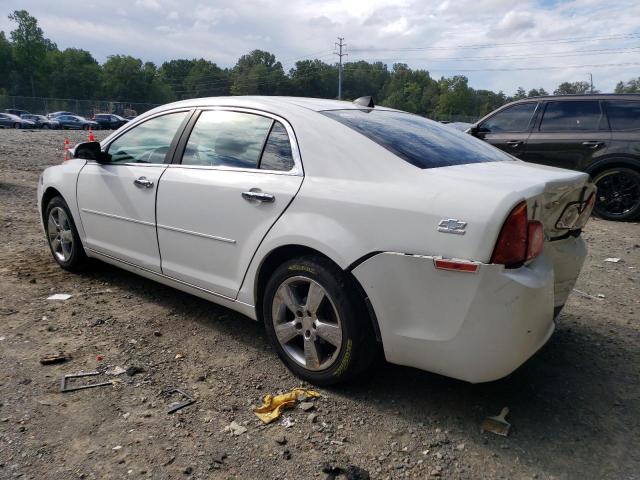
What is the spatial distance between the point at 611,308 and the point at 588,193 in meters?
1.82

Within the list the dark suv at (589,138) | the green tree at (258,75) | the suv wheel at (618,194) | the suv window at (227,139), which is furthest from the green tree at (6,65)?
A: the suv window at (227,139)

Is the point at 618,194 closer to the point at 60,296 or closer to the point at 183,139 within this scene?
→ the point at 183,139

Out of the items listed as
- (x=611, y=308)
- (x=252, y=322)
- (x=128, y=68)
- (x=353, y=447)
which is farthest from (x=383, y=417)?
(x=128, y=68)

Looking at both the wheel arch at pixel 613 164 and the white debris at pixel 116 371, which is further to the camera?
the wheel arch at pixel 613 164

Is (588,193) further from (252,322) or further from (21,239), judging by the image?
(21,239)

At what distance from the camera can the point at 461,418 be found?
2.70 metres

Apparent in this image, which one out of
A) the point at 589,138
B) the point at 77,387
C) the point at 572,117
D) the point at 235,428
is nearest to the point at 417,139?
the point at 235,428

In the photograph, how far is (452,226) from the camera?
2316 mm

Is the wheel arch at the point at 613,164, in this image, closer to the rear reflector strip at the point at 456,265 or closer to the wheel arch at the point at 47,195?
the rear reflector strip at the point at 456,265

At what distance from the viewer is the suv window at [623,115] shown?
7691 mm

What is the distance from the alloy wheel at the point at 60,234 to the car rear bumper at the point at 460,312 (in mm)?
3336

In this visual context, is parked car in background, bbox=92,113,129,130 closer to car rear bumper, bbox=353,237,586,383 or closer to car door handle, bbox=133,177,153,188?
car door handle, bbox=133,177,153,188

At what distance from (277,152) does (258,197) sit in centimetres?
32

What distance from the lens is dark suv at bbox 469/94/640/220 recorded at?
7578 millimetres
